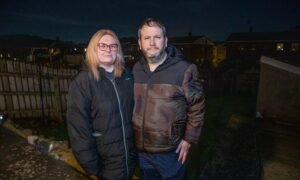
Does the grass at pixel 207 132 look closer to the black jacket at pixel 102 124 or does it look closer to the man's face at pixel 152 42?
the black jacket at pixel 102 124

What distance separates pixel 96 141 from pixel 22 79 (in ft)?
22.4

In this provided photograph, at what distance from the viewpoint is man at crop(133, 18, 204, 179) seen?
251cm

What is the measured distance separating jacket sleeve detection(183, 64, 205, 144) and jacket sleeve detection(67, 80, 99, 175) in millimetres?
990

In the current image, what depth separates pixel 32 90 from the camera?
328 inches

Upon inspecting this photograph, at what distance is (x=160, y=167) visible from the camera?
8.82ft

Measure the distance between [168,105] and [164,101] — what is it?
0.06 metres

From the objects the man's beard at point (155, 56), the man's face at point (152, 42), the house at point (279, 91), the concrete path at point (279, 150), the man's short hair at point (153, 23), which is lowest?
the concrete path at point (279, 150)

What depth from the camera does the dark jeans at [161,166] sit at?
268 cm

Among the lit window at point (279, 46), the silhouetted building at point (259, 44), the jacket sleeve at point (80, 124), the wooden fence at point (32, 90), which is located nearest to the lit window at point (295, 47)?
the silhouetted building at point (259, 44)

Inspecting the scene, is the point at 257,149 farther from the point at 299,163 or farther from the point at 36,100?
the point at 36,100

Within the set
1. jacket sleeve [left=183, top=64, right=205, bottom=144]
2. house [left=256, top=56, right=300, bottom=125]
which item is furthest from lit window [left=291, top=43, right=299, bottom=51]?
jacket sleeve [left=183, top=64, right=205, bottom=144]

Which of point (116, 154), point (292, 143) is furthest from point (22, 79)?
point (292, 143)

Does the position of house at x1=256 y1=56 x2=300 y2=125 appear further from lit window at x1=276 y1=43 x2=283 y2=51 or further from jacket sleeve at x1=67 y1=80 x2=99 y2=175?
lit window at x1=276 y1=43 x2=283 y2=51

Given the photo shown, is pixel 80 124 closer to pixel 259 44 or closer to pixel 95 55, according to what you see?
pixel 95 55
